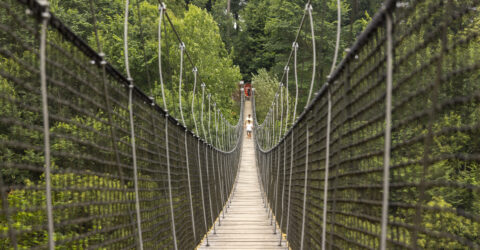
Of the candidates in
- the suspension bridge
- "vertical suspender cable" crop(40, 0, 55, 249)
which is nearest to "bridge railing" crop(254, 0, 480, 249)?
the suspension bridge

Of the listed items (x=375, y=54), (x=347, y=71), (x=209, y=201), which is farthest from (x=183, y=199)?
(x=375, y=54)

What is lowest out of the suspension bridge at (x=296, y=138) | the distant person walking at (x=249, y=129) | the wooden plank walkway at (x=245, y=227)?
the wooden plank walkway at (x=245, y=227)

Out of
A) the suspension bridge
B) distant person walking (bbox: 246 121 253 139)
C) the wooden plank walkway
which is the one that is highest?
distant person walking (bbox: 246 121 253 139)

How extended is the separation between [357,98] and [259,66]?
25.9 meters

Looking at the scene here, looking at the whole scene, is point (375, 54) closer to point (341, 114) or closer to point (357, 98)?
point (357, 98)

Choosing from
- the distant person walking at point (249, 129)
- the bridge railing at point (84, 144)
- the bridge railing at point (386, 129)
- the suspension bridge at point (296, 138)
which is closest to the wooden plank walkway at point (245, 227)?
the suspension bridge at point (296, 138)

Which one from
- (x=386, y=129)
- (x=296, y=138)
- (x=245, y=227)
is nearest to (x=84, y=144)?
(x=386, y=129)

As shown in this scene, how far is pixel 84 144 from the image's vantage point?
Answer: 1.17 m

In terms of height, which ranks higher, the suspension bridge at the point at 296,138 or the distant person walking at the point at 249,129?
the distant person walking at the point at 249,129

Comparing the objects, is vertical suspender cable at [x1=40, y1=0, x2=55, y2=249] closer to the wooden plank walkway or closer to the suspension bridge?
the suspension bridge

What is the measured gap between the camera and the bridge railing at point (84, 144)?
2.91 feet

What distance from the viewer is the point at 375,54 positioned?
3.51ft

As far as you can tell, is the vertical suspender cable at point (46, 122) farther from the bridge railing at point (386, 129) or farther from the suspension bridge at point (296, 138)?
the bridge railing at point (386, 129)

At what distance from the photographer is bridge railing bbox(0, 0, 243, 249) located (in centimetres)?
89
